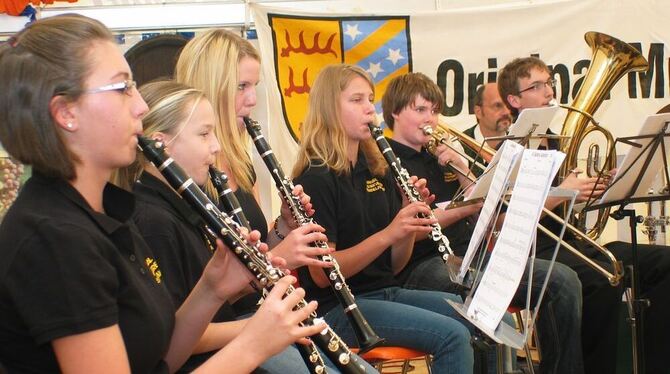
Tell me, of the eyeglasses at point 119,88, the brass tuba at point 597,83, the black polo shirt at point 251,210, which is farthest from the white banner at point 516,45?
the eyeglasses at point 119,88

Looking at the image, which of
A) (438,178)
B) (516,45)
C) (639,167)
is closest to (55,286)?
(639,167)

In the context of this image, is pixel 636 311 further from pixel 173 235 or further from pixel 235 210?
pixel 173 235

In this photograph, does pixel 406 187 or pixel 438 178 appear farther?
pixel 438 178

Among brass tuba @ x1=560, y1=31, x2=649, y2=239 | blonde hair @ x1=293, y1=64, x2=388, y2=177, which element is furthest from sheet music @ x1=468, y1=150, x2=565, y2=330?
brass tuba @ x1=560, y1=31, x2=649, y2=239

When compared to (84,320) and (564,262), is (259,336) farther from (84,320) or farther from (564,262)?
(564,262)

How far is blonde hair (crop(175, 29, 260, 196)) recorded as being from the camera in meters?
2.52

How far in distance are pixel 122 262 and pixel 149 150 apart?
36 centimetres

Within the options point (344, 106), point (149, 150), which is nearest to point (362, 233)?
point (344, 106)

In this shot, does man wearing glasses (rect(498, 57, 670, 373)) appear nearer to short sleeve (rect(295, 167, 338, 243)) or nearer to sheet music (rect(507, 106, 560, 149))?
sheet music (rect(507, 106, 560, 149))

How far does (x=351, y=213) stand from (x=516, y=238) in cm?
122

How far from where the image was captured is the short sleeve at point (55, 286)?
4.09 ft

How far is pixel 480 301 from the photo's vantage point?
1.78m

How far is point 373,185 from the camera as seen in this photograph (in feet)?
10.0

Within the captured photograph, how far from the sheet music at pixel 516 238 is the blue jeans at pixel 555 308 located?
133 centimetres
